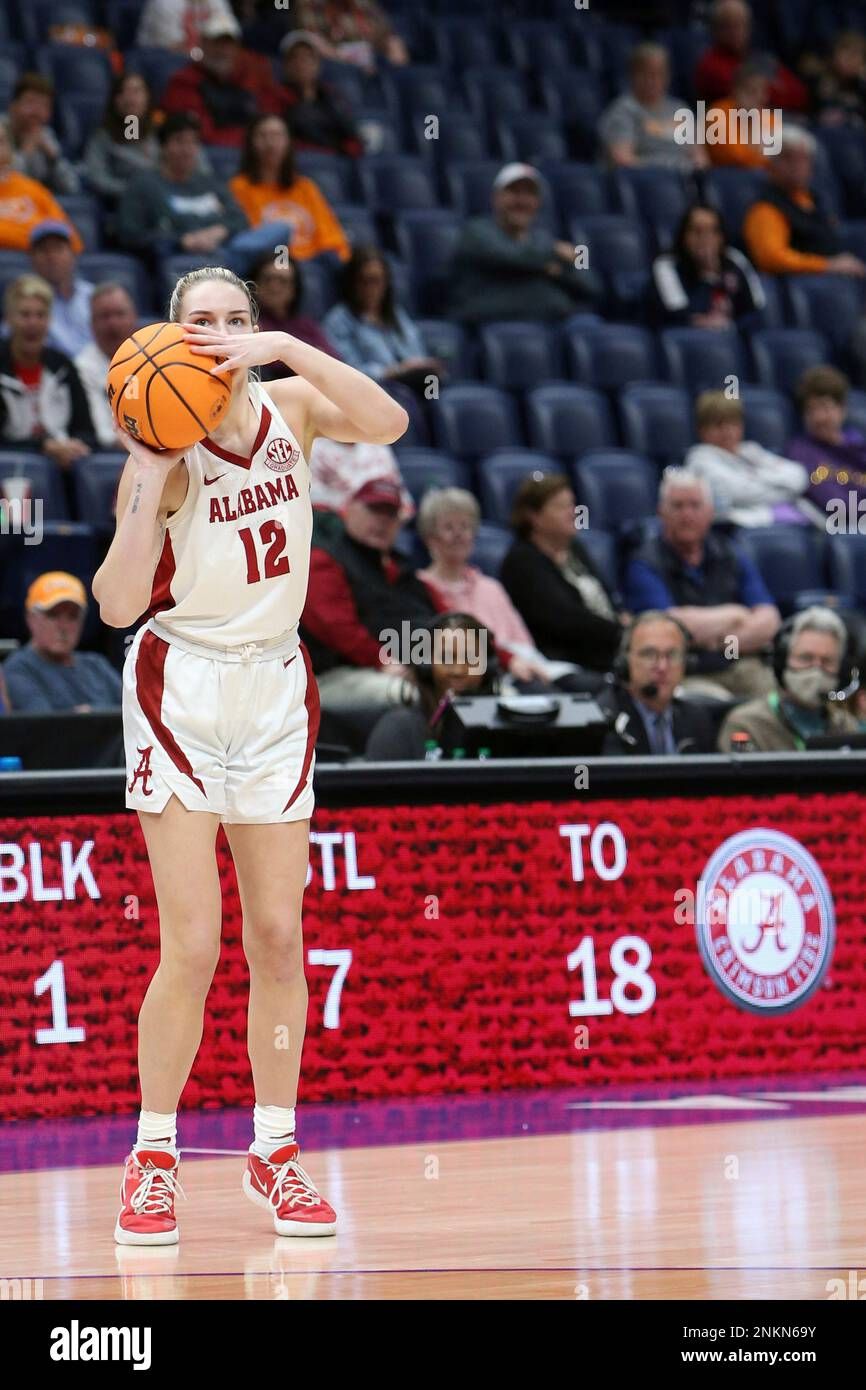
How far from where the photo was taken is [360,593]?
8555mm

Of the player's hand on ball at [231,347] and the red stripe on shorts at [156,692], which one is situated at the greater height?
the player's hand on ball at [231,347]

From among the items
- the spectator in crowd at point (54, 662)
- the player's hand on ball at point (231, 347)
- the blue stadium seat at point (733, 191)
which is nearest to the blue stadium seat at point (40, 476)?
the spectator in crowd at point (54, 662)

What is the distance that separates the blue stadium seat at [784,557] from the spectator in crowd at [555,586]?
1.47m

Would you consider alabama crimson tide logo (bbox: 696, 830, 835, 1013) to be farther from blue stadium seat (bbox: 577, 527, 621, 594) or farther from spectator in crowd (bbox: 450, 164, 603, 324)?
spectator in crowd (bbox: 450, 164, 603, 324)

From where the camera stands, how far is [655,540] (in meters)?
9.69

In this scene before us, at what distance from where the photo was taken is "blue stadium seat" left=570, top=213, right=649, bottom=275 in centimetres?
1259

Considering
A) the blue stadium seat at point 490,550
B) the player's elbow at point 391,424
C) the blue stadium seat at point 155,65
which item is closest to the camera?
the player's elbow at point 391,424

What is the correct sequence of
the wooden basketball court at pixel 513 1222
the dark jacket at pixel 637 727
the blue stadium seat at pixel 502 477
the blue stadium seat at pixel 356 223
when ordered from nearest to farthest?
the wooden basketball court at pixel 513 1222 < the dark jacket at pixel 637 727 < the blue stadium seat at pixel 502 477 < the blue stadium seat at pixel 356 223

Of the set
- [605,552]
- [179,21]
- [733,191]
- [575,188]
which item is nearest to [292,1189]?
[605,552]

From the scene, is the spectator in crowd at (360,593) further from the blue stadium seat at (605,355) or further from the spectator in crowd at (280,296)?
the blue stadium seat at (605,355)

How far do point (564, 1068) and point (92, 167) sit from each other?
5808 millimetres

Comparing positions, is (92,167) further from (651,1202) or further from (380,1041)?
(651,1202)

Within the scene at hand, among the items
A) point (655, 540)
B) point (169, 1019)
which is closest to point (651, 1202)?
point (169, 1019)

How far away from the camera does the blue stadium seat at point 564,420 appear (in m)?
11.0
